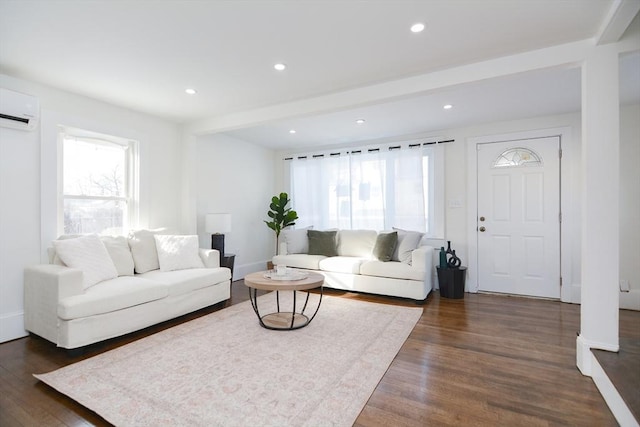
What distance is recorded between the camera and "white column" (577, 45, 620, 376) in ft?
7.11

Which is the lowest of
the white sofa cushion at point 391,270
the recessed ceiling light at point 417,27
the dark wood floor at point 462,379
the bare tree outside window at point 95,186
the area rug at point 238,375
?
the dark wood floor at point 462,379

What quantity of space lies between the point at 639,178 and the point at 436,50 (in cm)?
331

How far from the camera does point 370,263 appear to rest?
14.1 feet

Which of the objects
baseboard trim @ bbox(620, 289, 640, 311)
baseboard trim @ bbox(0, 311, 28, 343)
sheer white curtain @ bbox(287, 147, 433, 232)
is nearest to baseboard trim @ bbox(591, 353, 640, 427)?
baseboard trim @ bbox(620, 289, 640, 311)

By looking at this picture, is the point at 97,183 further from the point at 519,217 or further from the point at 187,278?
the point at 519,217

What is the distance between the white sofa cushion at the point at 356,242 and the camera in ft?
15.8

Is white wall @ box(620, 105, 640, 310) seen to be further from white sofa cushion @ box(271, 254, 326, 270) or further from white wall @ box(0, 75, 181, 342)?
white wall @ box(0, 75, 181, 342)

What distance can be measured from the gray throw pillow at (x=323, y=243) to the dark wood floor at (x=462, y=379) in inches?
76.0

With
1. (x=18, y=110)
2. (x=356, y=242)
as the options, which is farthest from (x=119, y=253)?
(x=356, y=242)

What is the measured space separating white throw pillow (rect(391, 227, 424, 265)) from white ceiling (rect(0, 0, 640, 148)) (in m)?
1.75

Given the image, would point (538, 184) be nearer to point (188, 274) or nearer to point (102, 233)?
point (188, 274)

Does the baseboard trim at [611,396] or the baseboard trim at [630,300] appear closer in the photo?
the baseboard trim at [611,396]

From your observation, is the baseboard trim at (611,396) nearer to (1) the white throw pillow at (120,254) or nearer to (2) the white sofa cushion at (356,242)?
(2) the white sofa cushion at (356,242)

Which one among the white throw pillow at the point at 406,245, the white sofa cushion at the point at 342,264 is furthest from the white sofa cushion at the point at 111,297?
the white throw pillow at the point at 406,245
